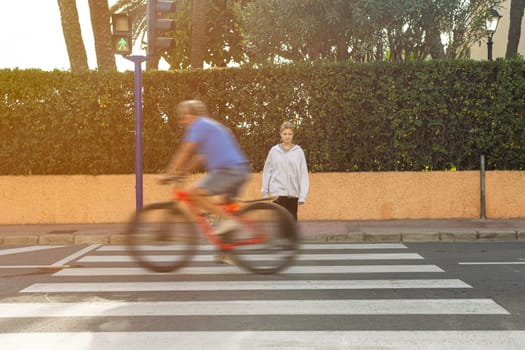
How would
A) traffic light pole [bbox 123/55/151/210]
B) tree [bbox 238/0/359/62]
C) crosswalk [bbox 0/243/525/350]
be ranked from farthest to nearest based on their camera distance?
tree [bbox 238/0/359/62]
traffic light pole [bbox 123/55/151/210]
crosswalk [bbox 0/243/525/350]

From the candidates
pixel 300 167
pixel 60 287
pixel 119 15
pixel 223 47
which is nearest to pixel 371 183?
pixel 300 167

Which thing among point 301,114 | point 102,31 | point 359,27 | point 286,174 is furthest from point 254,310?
point 359,27

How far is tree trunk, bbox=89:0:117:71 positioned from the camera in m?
15.9

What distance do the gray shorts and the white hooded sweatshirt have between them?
2.30 m

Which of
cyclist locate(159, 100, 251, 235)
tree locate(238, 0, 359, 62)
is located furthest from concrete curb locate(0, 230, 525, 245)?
tree locate(238, 0, 359, 62)

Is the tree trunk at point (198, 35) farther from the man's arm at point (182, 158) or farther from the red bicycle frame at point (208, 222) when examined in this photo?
the man's arm at point (182, 158)

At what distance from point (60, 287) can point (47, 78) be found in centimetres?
800

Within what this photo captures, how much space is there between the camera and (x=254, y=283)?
7.37 m

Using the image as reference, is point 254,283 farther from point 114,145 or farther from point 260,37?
point 260,37

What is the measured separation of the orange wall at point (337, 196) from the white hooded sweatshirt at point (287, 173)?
468cm

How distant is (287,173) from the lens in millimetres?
9289

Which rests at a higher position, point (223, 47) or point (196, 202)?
point (223, 47)

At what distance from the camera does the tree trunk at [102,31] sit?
15.9 metres

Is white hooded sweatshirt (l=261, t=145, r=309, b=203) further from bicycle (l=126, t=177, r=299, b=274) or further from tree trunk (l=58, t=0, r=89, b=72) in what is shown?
tree trunk (l=58, t=0, r=89, b=72)
